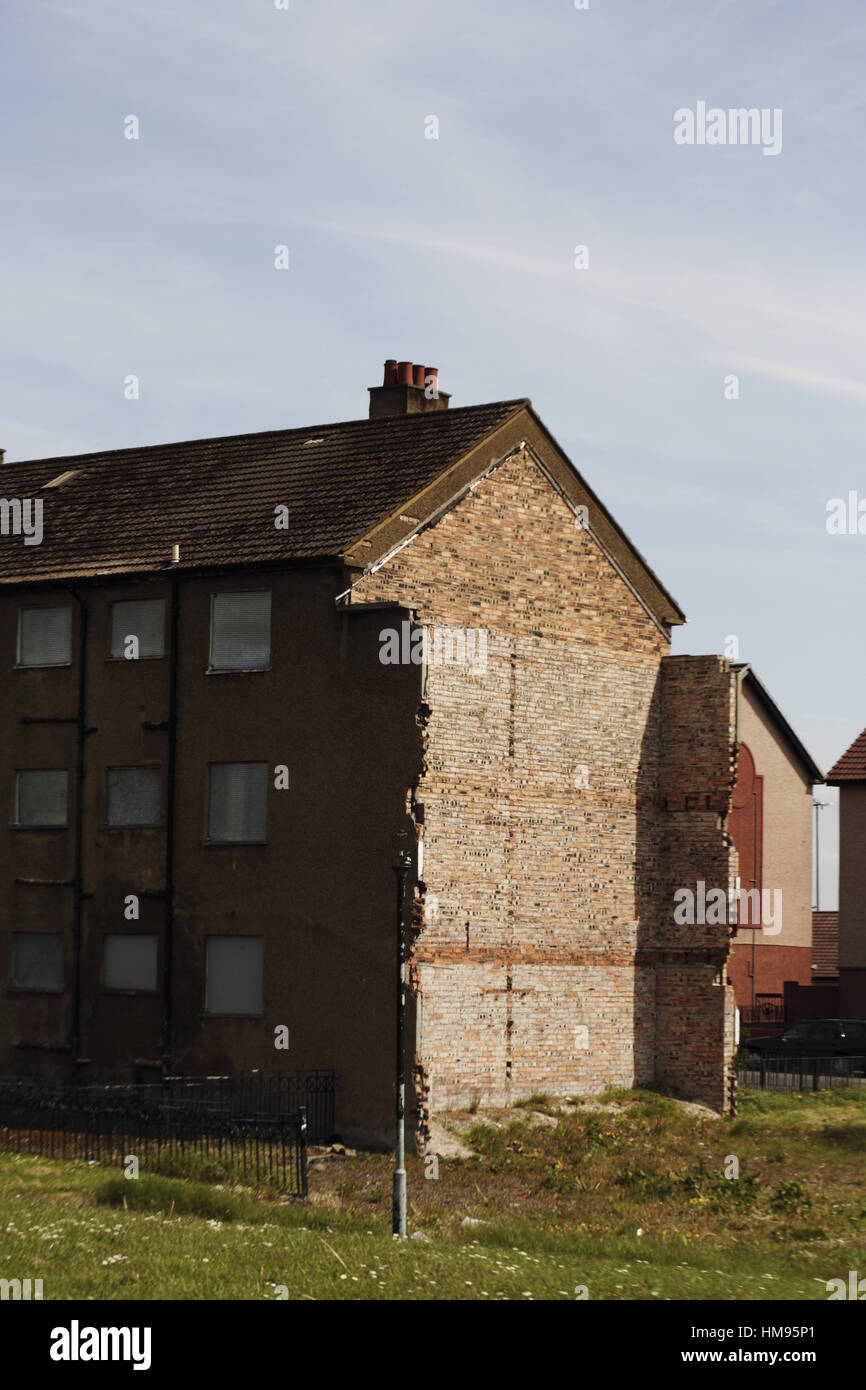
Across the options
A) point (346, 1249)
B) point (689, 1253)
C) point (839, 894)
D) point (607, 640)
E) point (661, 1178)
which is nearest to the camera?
point (346, 1249)

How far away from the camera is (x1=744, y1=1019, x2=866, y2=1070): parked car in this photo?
4547cm

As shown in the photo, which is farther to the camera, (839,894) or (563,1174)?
(839,894)

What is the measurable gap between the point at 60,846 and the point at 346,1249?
17.2 m

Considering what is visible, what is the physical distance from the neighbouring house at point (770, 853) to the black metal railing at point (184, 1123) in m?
24.3

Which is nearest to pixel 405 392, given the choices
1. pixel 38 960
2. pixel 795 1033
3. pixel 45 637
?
pixel 45 637

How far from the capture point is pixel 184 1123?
86.5ft

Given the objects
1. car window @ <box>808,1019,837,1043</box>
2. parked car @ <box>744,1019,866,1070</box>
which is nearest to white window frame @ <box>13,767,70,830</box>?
parked car @ <box>744,1019,866,1070</box>

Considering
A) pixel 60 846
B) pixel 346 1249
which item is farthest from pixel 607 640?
pixel 346 1249

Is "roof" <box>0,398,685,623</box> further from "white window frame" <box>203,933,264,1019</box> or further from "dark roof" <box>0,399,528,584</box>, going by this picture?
"white window frame" <box>203,933,264,1019</box>

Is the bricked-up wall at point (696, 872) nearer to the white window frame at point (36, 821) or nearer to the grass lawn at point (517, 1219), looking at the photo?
the grass lawn at point (517, 1219)

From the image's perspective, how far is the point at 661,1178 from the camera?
1028 inches

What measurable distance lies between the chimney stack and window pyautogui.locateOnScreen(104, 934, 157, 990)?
12298mm

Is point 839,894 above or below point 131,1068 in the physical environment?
above
